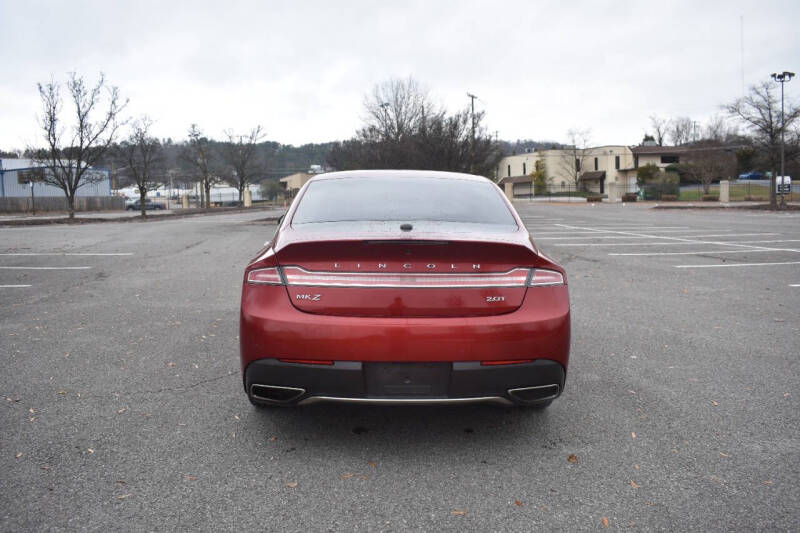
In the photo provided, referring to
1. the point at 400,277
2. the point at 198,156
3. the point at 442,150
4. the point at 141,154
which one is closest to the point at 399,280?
the point at 400,277

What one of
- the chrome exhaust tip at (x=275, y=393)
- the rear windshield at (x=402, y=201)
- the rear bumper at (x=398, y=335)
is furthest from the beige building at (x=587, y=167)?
the chrome exhaust tip at (x=275, y=393)

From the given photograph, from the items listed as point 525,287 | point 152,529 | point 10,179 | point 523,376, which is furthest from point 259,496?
point 10,179

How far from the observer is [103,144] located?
112 feet

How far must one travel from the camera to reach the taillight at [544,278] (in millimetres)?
3100

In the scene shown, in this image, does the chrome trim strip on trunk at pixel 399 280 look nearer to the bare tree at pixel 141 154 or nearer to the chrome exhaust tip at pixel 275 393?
the chrome exhaust tip at pixel 275 393

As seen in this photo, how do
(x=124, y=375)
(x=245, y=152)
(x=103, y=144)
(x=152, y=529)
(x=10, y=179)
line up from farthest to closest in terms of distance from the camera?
(x=245, y=152)
(x=10, y=179)
(x=103, y=144)
(x=124, y=375)
(x=152, y=529)

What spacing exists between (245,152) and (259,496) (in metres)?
68.8

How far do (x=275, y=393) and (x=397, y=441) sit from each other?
0.77 meters

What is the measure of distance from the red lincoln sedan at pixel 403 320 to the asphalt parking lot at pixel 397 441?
0.40 m

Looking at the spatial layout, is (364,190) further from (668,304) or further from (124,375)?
(668,304)

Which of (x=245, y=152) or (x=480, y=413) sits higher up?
(x=245, y=152)

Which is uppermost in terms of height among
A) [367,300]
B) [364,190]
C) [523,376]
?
[364,190]

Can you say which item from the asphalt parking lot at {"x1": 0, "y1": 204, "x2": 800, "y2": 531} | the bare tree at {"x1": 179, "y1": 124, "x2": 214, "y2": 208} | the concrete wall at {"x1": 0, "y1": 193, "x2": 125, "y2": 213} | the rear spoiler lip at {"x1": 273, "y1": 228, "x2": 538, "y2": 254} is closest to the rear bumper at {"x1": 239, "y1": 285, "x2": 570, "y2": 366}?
the rear spoiler lip at {"x1": 273, "y1": 228, "x2": 538, "y2": 254}

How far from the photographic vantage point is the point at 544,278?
10.3 feet
